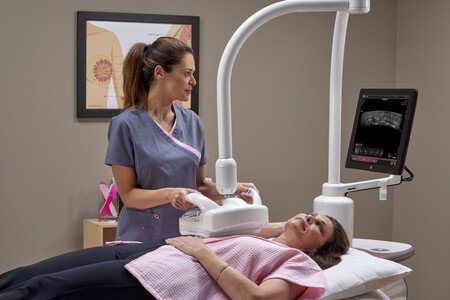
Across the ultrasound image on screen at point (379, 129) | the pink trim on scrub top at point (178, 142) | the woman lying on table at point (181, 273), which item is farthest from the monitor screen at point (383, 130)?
the pink trim on scrub top at point (178, 142)

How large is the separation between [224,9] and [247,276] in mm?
2378

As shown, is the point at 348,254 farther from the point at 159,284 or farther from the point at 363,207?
the point at 363,207

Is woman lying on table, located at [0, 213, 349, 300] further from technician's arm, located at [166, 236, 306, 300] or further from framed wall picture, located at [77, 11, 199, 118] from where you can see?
framed wall picture, located at [77, 11, 199, 118]

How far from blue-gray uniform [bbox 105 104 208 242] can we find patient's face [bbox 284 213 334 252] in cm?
45

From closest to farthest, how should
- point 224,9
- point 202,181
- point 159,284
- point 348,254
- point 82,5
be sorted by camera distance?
point 159,284, point 348,254, point 202,181, point 82,5, point 224,9

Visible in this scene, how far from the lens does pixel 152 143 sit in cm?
270

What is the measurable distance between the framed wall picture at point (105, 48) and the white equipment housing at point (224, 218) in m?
1.96

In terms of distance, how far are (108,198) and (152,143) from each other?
4.40 feet

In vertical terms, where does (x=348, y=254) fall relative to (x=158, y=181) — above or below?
below

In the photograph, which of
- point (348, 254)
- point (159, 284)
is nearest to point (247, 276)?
point (159, 284)

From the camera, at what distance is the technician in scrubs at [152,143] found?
266 centimetres

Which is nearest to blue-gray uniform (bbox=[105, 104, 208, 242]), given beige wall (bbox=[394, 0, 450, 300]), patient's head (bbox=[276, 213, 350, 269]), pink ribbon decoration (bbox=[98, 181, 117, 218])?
patient's head (bbox=[276, 213, 350, 269])

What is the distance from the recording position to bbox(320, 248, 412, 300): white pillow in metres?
2.22

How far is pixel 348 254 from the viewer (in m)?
2.49
